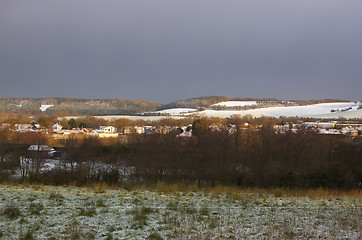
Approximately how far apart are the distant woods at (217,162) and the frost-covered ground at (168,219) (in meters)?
14.0

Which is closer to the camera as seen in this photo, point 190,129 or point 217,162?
point 217,162

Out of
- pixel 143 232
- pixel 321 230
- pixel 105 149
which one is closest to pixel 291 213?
pixel 321 230

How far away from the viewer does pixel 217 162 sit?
34188 mm

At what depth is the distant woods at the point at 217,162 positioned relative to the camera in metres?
30.4

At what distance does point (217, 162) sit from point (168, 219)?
24253 mm

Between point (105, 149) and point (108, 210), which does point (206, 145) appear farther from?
point (108, 210)

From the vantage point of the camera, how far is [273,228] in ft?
30.5

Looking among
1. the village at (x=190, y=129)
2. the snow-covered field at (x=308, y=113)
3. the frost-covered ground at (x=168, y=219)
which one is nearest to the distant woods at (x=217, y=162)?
the village at (x=190, y=129)

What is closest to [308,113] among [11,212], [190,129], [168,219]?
[190,129]

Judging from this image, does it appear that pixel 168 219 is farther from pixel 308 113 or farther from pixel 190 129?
pixel 308 113

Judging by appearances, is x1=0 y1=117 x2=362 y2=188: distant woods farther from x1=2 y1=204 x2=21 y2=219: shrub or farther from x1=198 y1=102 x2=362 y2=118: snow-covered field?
x1=198 y1=102 x2=362 y2=118: snow-covered field

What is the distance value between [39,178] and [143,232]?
2056cm

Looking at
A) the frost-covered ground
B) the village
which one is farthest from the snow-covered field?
the frost-covered ground

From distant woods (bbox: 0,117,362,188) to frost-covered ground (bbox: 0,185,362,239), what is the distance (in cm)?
1397
